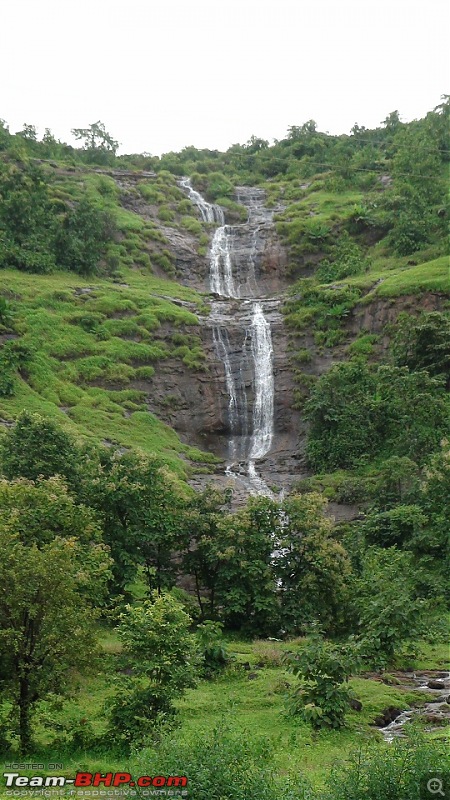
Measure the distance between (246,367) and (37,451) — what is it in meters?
21.7

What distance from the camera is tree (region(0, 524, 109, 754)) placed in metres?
12.5

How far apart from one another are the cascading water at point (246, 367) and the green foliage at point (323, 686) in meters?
17.8

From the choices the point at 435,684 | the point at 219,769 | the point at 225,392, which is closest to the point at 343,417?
the point at 225,392

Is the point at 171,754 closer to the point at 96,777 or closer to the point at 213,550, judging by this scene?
the point at 96,777

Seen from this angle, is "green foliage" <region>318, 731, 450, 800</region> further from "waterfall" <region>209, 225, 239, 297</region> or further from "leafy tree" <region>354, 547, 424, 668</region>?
"waterfall" <region>209, 225, 239, 297</region>

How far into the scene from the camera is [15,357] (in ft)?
124

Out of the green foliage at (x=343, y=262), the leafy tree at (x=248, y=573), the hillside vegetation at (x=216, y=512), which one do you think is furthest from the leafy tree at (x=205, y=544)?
the green foliage at (x=343, y=262)

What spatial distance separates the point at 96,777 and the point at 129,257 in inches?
1877

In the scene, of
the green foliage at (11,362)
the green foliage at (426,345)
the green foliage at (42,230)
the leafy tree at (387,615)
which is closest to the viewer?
the leafy tree at (387,615)

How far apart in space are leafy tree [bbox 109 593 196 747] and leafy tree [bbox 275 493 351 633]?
28.3 feet

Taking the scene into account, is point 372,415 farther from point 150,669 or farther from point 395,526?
point 150,669

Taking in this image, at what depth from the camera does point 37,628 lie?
12727 millimetres

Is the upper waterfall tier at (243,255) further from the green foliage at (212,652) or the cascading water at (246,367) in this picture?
the green foliage at (212,652)

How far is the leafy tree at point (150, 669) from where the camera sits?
43.1 feet
